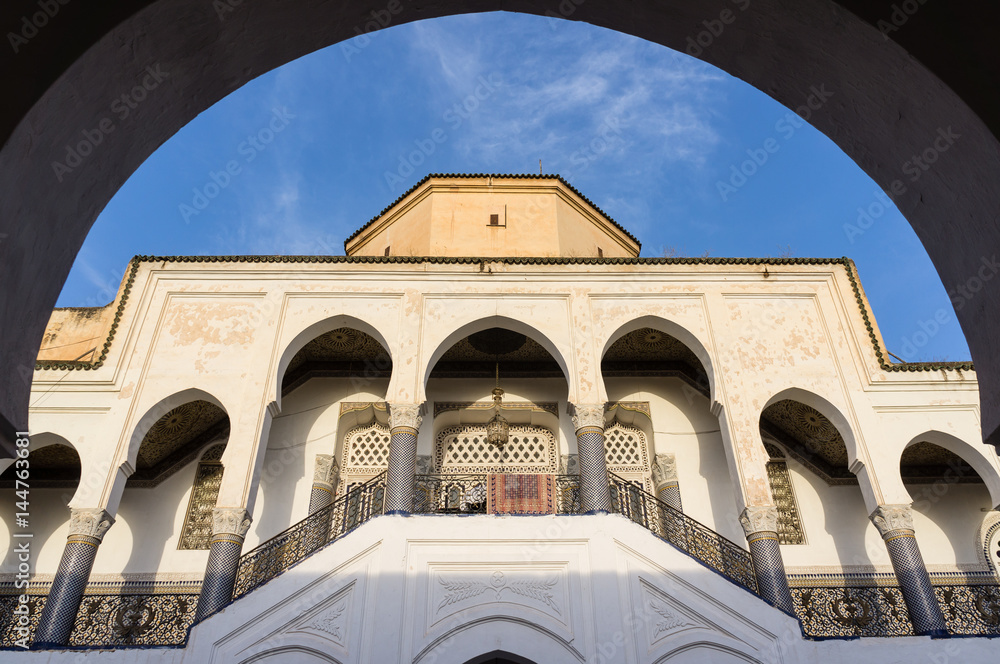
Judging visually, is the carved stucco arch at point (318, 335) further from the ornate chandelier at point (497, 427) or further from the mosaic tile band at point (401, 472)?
the ornate chandelier at point (497, 427)

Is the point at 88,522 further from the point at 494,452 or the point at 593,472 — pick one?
the point at 593,472

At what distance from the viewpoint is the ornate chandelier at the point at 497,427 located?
11.1m

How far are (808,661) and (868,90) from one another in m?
6.63

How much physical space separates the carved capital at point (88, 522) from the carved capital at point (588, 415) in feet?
18.8

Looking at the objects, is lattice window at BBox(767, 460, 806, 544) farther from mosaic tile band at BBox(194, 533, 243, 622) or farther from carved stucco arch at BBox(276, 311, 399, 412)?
mosaic tile band at BBox(194, 533, 243, 622)

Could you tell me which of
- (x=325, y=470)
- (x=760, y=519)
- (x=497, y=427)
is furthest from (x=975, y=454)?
(x=325, y=470)

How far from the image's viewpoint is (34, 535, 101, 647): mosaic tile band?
759cm

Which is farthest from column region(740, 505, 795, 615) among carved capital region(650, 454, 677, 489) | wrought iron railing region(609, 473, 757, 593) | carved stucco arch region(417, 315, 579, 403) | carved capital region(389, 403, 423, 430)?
carved capital region(389, 403, 423, 430)

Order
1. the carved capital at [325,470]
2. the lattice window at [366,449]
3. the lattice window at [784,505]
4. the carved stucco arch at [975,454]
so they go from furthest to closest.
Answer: the lattice window at [366,449] < the carved capital at [325,470] < the lattice window at [784,505] < the carved stucco arch at [975,454]

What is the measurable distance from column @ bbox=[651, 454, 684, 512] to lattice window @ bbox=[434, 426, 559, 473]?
1562 millimetres

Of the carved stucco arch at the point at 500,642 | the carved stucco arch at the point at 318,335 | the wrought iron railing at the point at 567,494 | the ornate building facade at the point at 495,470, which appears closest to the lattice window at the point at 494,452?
the ornate building facade at the point at 495,470

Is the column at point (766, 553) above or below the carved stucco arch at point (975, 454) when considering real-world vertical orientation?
below

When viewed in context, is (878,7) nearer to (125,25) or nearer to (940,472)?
(125,25)

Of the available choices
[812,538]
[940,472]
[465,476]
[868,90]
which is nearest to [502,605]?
[465,476]
